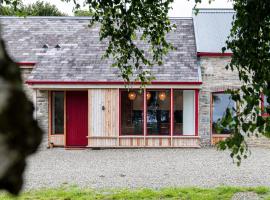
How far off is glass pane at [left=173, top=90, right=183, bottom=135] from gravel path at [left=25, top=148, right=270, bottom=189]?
95 centimetres

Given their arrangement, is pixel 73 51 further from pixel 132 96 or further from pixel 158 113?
pixel 158 113

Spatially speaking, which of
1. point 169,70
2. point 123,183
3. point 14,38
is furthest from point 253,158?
point 14,38

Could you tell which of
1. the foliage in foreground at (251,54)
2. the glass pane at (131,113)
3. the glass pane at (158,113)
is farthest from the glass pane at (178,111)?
the foliage in foreground at (251,54)

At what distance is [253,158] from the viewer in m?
14.7

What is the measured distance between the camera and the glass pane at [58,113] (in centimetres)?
1828

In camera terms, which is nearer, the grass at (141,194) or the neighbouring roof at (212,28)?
the grass at (141,194)

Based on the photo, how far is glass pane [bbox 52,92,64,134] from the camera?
1828 cm

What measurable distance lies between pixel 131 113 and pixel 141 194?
376 inches

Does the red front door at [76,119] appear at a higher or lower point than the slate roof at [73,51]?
lower

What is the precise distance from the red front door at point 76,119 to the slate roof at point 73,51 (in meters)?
1.20

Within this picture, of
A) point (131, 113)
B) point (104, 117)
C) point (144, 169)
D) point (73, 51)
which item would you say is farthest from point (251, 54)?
point (73, 51)

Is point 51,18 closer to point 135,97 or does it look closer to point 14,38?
point 14,38

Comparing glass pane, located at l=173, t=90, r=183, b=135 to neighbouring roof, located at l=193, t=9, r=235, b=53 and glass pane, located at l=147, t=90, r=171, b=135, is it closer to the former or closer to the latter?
glass pane, located at l=147, t=90, r=171, b=135

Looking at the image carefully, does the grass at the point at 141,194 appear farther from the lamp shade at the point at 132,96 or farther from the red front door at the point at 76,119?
the red front door at the point at 76,119
